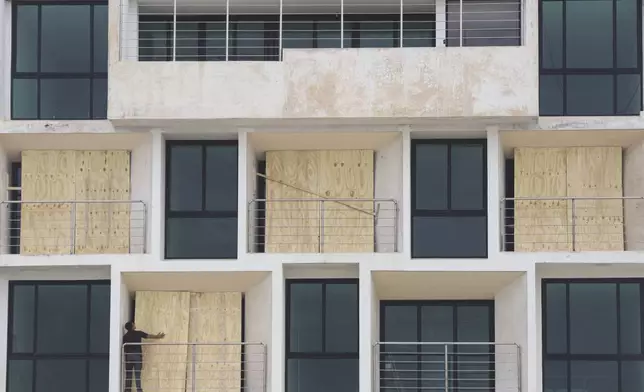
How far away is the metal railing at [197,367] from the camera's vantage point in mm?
28656

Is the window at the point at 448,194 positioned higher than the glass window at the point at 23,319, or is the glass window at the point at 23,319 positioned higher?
the window at the point at 448,194

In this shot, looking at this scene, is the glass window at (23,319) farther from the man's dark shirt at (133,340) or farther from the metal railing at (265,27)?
the metal railing at (265,27)

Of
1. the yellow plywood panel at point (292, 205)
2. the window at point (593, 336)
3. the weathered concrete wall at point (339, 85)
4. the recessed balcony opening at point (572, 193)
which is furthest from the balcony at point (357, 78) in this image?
the window at point (593, 336)

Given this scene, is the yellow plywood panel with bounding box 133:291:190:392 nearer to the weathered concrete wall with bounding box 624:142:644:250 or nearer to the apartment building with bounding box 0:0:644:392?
the apartment building with bounding box 0:0:644:392

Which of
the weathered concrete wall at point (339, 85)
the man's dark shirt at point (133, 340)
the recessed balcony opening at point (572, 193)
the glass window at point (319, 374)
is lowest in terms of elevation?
the glass window at point (319, 374)

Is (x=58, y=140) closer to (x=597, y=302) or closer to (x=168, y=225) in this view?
(x=168, y=225)

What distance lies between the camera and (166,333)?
1136 inches

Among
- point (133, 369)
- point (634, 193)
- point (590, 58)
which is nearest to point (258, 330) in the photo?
point (133, 369)

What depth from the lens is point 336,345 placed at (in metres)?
28.8

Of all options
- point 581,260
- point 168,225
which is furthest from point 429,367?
point 168,225

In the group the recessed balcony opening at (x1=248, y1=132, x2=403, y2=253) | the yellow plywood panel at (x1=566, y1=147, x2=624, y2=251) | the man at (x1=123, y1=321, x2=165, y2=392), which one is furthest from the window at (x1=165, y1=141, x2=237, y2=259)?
the yellow plywood panel at (x1=566, y1=147, x2=624, y2=251)

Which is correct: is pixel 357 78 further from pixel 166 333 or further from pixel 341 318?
pixel 166 333

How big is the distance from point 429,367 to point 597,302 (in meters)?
3.43

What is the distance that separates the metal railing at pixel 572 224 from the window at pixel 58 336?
795cm
